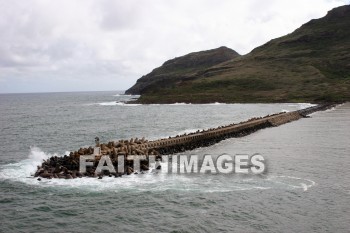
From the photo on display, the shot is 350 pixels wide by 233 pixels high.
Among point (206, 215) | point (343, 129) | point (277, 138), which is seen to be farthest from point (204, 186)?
point (343, 129)

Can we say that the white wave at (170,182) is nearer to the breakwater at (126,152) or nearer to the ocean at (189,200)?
the ocean at (189,200)

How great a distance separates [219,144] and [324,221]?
1444 inches

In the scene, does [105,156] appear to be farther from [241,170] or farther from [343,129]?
[343,129]

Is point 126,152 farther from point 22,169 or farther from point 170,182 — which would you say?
point 22,169

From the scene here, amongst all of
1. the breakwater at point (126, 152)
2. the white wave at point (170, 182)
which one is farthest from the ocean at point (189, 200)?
the breakwater at point (126, 152)

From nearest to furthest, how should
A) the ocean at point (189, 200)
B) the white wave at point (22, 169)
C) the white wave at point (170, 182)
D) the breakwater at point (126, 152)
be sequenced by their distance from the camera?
the ocean at point (189, 200)
the white wave at point (170, 182)
the breakwater at point (126, 152)
the white wave at point (22, 169)

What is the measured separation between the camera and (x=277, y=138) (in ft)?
224

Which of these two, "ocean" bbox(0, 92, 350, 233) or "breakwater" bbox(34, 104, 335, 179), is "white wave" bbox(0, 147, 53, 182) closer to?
"ocean" bbox(0, 92, 350, 233)

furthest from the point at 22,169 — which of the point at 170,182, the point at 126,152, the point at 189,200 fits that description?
the point at 189,200

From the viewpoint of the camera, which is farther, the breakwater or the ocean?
the breakwater

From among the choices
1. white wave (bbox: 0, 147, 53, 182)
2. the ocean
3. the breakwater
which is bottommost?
the ocean

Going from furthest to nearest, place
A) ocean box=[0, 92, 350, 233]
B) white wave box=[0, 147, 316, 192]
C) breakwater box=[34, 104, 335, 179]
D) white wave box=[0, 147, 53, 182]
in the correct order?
white wave box=[0, 147, 53, 182]
breakwater box=[34, 104, 335, 179]
white wave box=[0, 147, 316, 192]
ocean box=[0, 92, 350, 233]

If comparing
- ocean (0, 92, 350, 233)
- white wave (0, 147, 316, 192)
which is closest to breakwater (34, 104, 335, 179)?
white wave (0, 147, 316, 192)

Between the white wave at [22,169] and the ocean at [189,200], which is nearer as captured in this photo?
the ocean at [189,200]
